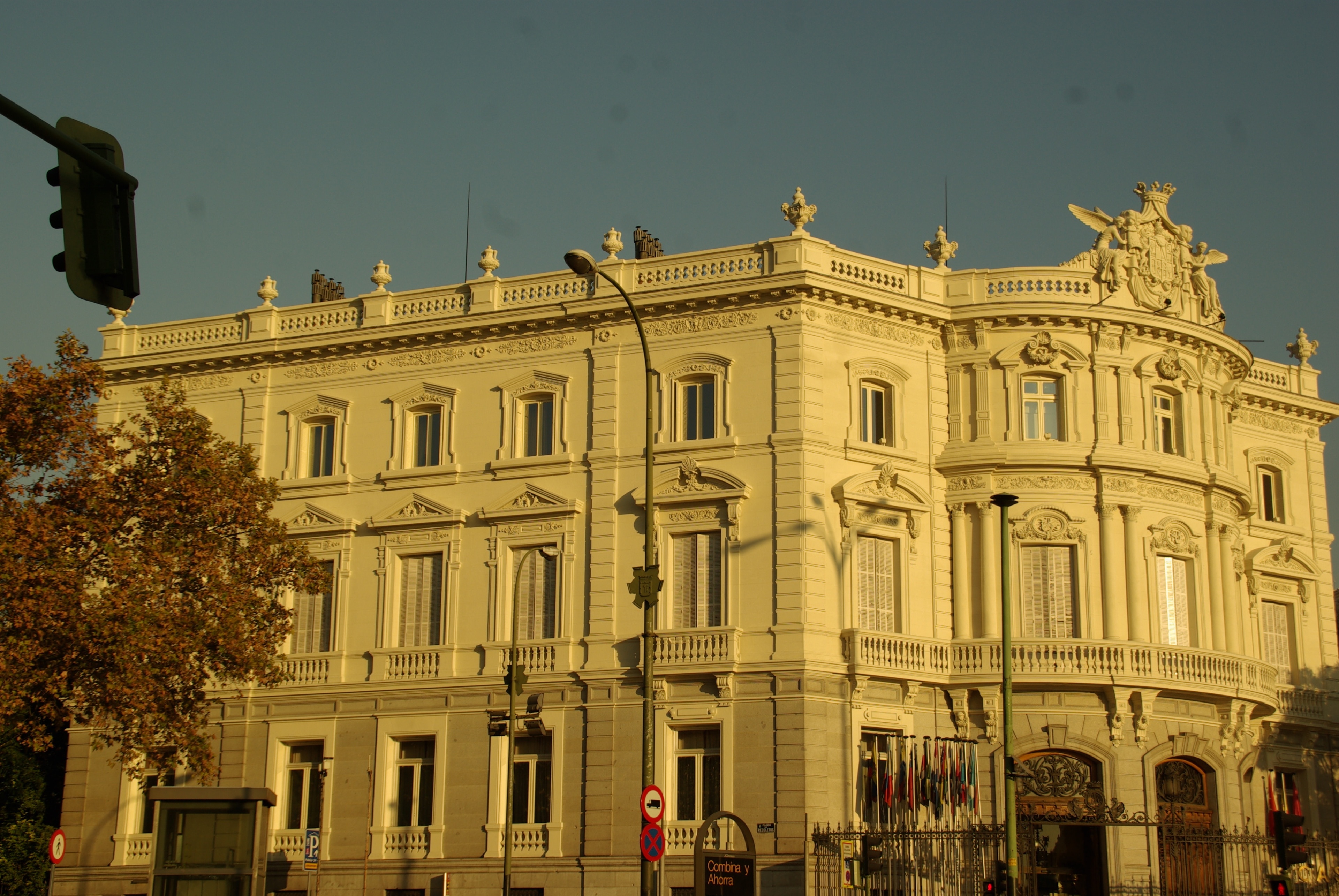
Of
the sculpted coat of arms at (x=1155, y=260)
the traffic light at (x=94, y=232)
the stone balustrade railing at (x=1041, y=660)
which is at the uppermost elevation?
the sculpted coat of arms at (x=1155, y=260)

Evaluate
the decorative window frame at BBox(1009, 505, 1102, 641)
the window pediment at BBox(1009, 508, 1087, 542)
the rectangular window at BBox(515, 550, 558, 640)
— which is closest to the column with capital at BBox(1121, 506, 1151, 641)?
the decorative window frame at BBox(1009, 505, 1102, 641)

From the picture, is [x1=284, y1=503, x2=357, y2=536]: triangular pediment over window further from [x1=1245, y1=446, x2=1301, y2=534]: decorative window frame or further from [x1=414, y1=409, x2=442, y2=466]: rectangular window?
[x1=1245, y1=446, x2=1301, y2=534]: decorative window frame

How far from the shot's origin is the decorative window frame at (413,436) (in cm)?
4250

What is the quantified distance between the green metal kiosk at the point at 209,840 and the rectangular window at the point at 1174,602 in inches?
878

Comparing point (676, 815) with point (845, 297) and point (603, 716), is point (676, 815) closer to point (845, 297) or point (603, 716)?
point (603, 716)

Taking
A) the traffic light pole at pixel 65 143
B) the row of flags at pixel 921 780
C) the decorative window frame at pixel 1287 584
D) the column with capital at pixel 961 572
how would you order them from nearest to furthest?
1. the traffic light pole at pixel 65 143
2. the row of flags at pixel 921 780
3. the column with capital at pixel 961 572
4. the decorative window frame at pixel 1287 584

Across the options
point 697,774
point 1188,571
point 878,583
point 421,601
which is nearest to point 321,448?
point 421,601

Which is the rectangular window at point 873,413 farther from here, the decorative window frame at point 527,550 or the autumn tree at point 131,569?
the autumn tree at point 131,569

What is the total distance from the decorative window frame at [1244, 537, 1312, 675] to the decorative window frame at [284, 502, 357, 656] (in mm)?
25321

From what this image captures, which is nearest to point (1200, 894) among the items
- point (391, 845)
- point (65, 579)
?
point (391, 845)

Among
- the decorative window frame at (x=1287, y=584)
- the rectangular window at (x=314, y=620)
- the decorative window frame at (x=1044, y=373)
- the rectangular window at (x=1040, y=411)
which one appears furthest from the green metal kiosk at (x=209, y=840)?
the decorative window frame at (x=1287, y=584)

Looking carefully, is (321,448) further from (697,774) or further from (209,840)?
(209,840)

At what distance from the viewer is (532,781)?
131 feet

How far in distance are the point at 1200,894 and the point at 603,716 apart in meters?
14.2
